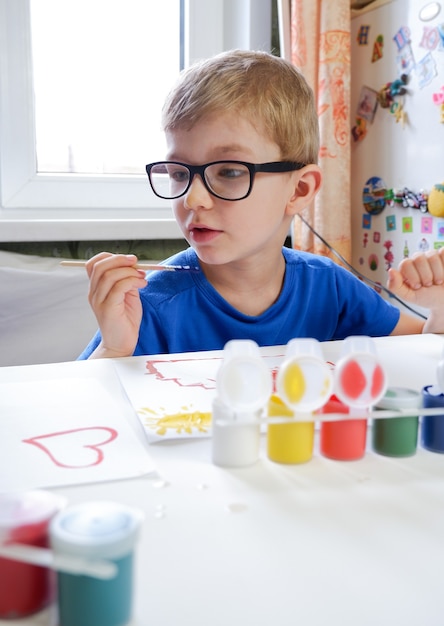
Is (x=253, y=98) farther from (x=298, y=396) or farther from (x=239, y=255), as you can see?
(x=298, y=396)

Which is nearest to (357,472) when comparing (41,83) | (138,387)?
(138,387)

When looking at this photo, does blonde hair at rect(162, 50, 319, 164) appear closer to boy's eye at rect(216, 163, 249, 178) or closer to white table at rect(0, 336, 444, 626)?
boy's eye at rect(216, 163, 249, 178)

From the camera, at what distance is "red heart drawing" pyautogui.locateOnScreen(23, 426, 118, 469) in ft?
1.51

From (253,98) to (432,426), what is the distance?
1.97ft

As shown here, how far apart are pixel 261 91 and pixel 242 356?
2.04 feet

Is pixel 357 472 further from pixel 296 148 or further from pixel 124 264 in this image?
pixel 296 148

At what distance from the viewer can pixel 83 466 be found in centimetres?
45

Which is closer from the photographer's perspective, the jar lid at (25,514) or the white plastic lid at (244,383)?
the jar lid at (25,514)

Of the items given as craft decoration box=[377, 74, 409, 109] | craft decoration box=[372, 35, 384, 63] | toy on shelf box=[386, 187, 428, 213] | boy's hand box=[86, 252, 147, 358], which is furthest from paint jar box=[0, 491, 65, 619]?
craft decoration box=[372, 35, 384, 63]

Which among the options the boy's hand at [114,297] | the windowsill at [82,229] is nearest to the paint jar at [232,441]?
the boy's hand at [114,297]

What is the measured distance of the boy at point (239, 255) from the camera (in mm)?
883

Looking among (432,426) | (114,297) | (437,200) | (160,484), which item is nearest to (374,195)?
(437,200)

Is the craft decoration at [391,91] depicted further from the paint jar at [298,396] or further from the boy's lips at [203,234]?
the paint jar at [298,396]

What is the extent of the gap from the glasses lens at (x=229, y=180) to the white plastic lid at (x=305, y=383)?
488mm
